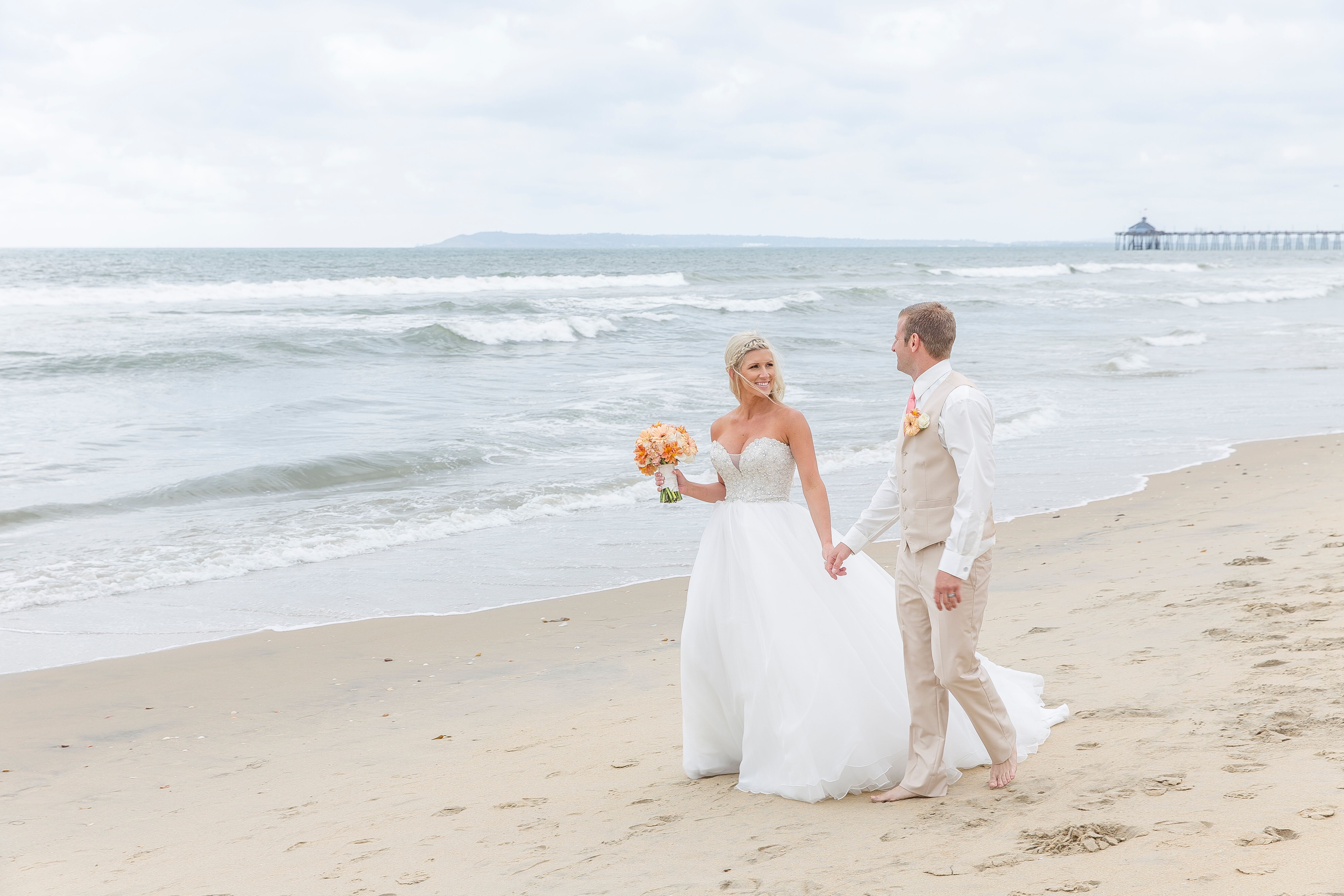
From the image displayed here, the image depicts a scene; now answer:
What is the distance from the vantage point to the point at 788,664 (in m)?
4.16

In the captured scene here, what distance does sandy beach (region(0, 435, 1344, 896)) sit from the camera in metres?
3.42

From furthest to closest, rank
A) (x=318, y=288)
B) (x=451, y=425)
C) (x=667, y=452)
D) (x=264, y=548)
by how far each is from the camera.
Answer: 1. (x=318, y=288)
2. (x=451, y=425)
3. (x=264, y=548)
4. (x=667, y=452)

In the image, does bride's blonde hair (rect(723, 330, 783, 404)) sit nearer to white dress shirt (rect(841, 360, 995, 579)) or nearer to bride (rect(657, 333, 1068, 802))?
bride (rect(657, 333, 1068, 802))

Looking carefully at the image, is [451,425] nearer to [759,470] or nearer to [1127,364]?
[759,470]

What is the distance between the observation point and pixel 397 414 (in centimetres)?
1664

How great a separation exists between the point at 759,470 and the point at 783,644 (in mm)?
710

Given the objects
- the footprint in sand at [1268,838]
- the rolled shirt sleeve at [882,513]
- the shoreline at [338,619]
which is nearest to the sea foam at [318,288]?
the shoreline at [338,619]

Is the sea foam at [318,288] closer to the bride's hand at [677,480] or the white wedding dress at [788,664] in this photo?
the bride's hand at [677,480]

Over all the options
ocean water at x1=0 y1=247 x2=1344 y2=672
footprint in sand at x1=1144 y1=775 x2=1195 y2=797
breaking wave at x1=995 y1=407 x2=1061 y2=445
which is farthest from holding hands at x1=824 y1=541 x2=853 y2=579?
breaking wave at x1=995 y1=407 x2=1061 y2=445

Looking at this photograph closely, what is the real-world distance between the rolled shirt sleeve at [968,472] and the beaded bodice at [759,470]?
2.87ft

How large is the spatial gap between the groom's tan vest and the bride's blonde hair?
748 mm

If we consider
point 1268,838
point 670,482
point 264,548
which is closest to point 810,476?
point 670,482

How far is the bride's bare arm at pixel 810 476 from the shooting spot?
14.3 ft

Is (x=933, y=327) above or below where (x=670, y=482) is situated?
above
